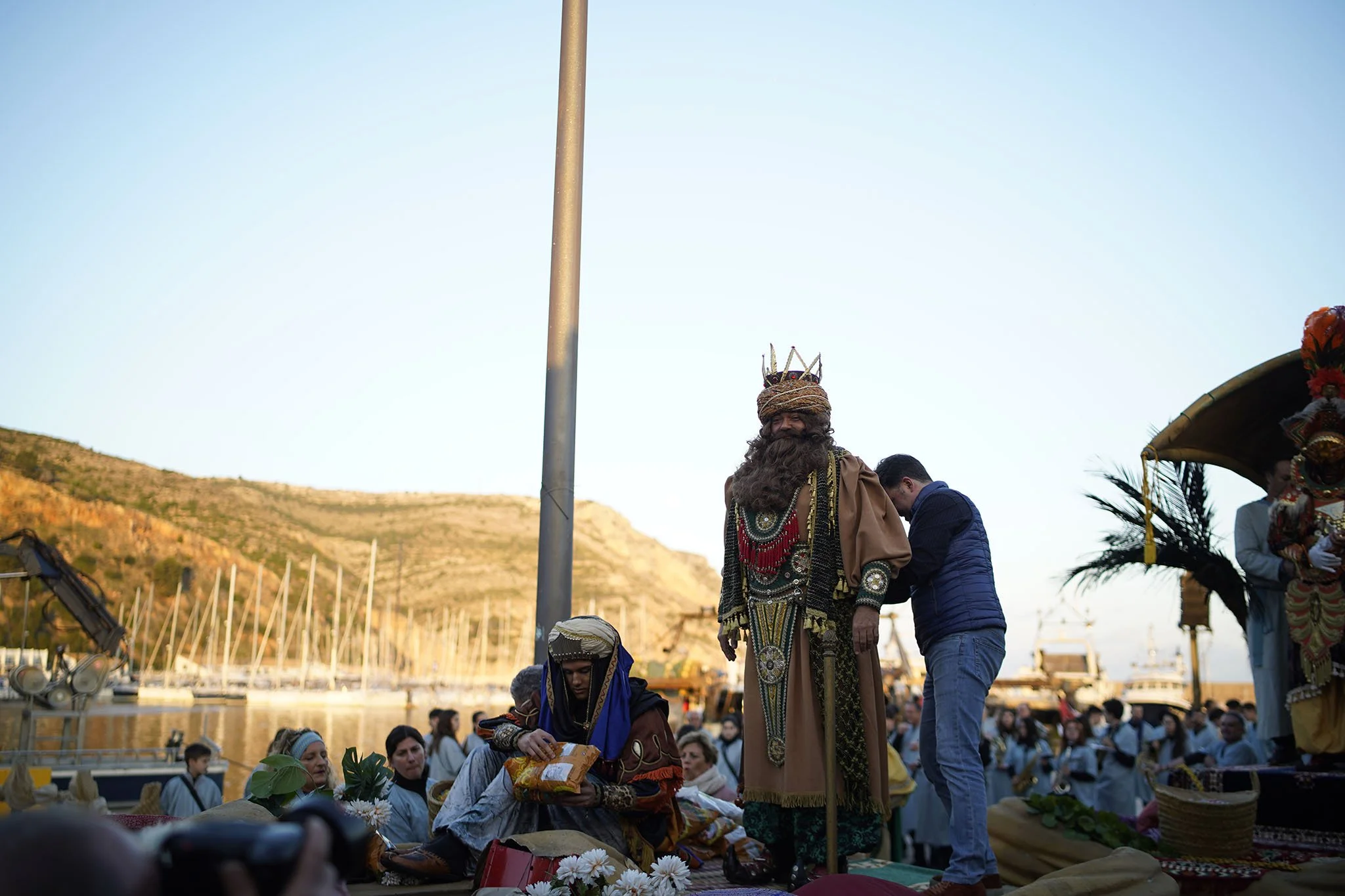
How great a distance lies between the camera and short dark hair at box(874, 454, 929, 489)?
5906mm

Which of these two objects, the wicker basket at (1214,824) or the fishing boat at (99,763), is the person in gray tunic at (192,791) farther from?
the wicker basket at (1214,824)

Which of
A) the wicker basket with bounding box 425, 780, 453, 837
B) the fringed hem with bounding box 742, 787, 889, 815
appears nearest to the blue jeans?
the fringed hem with bounding box 742, 787, 889, 815

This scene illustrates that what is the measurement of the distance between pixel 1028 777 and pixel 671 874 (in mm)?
11182

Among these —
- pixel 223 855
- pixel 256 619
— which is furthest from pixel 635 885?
pixel 256 619

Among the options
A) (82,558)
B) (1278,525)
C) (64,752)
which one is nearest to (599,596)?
(82,558)

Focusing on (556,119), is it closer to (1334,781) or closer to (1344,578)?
(1344,578)

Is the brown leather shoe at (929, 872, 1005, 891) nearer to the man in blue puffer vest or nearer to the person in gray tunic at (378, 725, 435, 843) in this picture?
the man in blue puffer vest

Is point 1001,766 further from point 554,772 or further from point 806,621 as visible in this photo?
point 554,772

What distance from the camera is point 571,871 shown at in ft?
13.1

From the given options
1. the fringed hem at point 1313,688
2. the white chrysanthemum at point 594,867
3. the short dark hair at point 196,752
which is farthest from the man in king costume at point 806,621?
the short dark hair at point 196,752

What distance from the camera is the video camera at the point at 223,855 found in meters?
1.46

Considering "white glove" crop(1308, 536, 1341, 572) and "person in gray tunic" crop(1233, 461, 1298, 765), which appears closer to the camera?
"white glove" crop(1308, 536, 1341, 572)

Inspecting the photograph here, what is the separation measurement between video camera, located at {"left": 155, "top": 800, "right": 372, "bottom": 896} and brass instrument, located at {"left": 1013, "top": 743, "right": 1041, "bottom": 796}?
1371cm

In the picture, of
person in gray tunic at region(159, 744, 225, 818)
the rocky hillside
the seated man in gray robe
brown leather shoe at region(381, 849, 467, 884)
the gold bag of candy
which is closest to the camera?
the gold bag of candy
